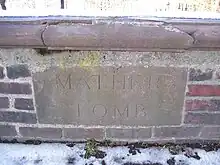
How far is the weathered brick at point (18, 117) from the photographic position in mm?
1592

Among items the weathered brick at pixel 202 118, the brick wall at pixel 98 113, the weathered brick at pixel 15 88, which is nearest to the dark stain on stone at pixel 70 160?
the brick wall at pixel 98 113

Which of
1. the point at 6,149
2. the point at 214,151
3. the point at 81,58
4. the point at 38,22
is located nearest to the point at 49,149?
the point at 6,149

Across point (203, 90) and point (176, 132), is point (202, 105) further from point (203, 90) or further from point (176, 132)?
point (176, 132)

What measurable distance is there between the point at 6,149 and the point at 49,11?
0.65m

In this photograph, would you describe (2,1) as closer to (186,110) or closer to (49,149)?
(49,149)

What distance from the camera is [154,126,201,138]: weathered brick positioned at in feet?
5.32

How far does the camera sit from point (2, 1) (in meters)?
1.44

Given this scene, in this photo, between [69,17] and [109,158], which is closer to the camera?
[69,17]

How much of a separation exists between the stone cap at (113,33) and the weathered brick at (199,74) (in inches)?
6.2

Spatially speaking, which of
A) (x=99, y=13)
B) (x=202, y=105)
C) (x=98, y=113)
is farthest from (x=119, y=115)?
(x=99, y=13)

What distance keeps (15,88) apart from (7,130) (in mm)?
234

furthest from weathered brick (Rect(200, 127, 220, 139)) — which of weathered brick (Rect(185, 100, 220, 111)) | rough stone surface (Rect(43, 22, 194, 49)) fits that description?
rough stone surface (Rect(43, 22, 194, 49))

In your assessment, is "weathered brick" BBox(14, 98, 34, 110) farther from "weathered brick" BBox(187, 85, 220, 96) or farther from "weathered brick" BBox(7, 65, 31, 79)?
"weathered brick" BBox(187, 85, 220, 96)

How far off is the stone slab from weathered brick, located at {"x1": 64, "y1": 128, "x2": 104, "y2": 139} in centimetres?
4
